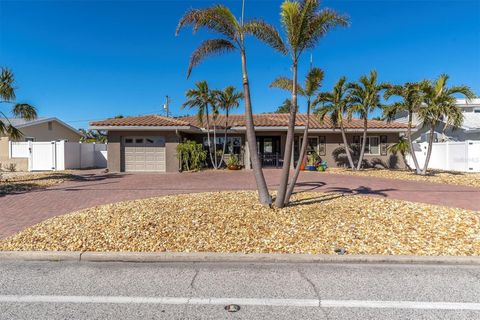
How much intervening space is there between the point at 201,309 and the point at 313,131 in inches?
675

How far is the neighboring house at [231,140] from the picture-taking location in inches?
693

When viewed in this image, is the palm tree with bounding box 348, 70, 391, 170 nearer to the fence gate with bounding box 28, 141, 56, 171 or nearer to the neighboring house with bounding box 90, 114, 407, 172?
the neighboring house with bounding box 90, 114, 407, 172

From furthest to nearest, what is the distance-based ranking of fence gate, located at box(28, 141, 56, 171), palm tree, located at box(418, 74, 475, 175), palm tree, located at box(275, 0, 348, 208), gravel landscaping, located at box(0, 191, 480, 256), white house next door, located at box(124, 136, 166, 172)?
fence gate, located at box(28, 141, 56, 171)
white house next door, located at box(124, 136, 166, 172)
palm tree, located at box(418, 74, 475, 175)
palm tree, located at box(275, 0, 348, 208)
gravel landscaping, located at box(0, 191, 480, 256)

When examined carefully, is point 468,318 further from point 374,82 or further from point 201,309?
point 374,82

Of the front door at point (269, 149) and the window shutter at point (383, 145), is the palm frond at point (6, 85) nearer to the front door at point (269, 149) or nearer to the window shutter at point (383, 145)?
the front door at point (269, 149)

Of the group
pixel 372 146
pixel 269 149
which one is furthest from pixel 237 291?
pixel 372 146

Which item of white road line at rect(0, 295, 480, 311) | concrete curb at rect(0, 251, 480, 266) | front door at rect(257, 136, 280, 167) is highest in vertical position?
front door at rect(257, 136, 280, 167)

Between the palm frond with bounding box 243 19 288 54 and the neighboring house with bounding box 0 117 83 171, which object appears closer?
the palm frond with bounding box 243 19 288 54

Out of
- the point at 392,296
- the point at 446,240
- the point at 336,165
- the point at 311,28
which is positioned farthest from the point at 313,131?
the point at 392,296

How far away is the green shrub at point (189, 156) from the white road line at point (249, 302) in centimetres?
1424

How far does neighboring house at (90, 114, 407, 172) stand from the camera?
693 inches

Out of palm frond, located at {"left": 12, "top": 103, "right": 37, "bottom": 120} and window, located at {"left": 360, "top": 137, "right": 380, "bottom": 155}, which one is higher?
palm frond, located at {"left": 12, "top": 103, "right": 37, "bottom": 120}

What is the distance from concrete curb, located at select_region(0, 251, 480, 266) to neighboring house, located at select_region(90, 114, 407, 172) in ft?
42.6

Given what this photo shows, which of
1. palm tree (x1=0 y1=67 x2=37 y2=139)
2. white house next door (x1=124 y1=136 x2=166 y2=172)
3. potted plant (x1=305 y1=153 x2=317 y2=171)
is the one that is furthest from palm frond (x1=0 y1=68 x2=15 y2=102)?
potted plant (x1=305 y1=153 x2=317 y2=171)
